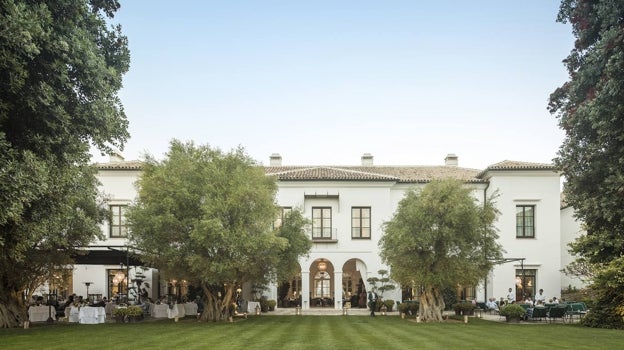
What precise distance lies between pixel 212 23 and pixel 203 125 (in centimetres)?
973

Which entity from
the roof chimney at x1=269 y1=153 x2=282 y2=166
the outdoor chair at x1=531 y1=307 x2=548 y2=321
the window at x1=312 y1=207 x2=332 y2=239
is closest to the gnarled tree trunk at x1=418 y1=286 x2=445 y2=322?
the outdoor chair at x1=531 y1=307 x2=548 y2=321

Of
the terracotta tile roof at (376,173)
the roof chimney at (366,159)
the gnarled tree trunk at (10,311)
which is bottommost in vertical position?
the gnarled tree trunk at (10,311)

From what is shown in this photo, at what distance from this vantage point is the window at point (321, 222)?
33719mm

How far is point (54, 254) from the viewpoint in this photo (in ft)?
71.4

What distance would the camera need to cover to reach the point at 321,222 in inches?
1334

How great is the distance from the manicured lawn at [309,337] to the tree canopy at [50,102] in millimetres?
5238

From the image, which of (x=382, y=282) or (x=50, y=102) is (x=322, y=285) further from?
(x=50, y=102)

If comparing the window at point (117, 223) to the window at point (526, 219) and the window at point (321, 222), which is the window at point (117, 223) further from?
the window at point (526, 219)

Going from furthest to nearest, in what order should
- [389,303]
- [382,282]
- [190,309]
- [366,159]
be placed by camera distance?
[366,159] < [382,282] < [389,303] < [190,309]

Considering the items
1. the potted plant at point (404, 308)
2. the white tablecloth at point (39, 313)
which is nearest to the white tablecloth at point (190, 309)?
the white tablecloth at point (39, 313)

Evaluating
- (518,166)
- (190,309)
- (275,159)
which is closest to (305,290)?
(190,309)

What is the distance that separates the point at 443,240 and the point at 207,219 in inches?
397

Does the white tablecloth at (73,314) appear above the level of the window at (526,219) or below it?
below

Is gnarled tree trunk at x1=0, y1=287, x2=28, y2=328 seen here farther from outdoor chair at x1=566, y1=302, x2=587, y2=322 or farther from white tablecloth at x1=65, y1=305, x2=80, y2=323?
outdoor chair at x1=566, y1=302, x2=587, y2=322
